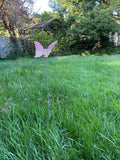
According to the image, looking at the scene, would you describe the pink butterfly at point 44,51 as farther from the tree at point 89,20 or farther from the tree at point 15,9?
the tree at point 89,20

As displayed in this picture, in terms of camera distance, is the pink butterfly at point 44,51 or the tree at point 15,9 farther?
the tree at point 15,9

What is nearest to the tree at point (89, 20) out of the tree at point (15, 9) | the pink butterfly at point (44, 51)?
the tree at point (15, 9)

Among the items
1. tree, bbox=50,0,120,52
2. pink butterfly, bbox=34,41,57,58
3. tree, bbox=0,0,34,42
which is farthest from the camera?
tree, bbox=50,0,120,52

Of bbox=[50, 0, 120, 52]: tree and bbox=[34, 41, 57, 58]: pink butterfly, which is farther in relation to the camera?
bbox=[50, 0, 120, 52]: tree

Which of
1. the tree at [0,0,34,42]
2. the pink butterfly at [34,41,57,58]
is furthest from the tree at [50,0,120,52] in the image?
the pink butterfly at [34,41,57,58]

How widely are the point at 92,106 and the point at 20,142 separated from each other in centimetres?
62

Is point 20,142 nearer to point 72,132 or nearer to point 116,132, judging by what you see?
point 72,132

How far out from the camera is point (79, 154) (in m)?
0.54

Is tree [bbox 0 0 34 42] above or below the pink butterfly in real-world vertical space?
Result: above

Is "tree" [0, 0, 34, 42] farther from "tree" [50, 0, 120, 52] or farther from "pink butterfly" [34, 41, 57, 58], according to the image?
"pink butterfly" [34, 41, 57, 58]

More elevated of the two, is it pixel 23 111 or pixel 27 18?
pixel 27 18

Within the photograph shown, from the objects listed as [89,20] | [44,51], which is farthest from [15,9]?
[89,20]

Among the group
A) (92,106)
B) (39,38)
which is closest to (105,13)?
(39,38)

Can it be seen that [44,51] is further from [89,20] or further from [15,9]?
[89,20]
